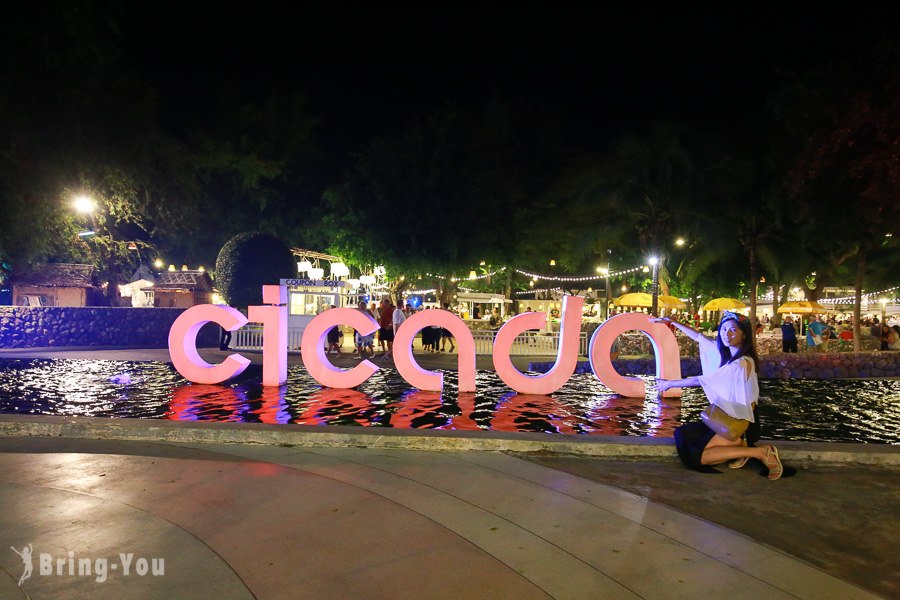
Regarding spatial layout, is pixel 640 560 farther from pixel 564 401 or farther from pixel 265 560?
pixel 564 401

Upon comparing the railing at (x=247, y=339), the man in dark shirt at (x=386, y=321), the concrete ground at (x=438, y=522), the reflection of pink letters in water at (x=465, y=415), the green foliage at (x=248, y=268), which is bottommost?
the concrete ground at (x=438, y=522)

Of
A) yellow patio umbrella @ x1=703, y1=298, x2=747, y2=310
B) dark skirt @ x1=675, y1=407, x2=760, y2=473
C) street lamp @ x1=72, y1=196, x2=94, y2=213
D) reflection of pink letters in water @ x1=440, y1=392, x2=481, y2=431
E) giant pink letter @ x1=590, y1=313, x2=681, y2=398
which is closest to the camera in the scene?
dark skirt @ x1=675, y1=407, x2=760, y2=473

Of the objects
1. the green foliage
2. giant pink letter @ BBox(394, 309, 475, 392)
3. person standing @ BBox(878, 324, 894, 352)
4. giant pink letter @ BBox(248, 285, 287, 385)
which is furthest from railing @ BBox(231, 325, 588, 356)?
person standing @ BBox(878, 324, 894, 352)

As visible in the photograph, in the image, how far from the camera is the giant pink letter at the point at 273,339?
1149 cm

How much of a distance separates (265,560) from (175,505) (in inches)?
56.3

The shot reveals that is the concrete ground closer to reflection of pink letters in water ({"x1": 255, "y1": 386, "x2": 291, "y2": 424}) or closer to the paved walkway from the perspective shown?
Result: the paved walkway

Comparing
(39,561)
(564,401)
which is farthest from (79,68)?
(39,561)

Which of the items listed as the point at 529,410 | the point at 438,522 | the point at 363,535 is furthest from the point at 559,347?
the point at 363,535

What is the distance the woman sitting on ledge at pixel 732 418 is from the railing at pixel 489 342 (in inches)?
525

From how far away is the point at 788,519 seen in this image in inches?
193

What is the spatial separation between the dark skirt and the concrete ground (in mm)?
137

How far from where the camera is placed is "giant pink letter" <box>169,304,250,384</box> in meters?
11.5

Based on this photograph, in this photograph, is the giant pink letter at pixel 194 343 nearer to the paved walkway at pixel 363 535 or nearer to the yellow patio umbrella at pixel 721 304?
the paved walkway at pixel 363 535

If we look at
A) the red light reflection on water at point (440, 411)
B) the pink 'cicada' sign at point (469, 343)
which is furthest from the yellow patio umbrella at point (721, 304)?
the red light reflection on water at point (440, 411)
